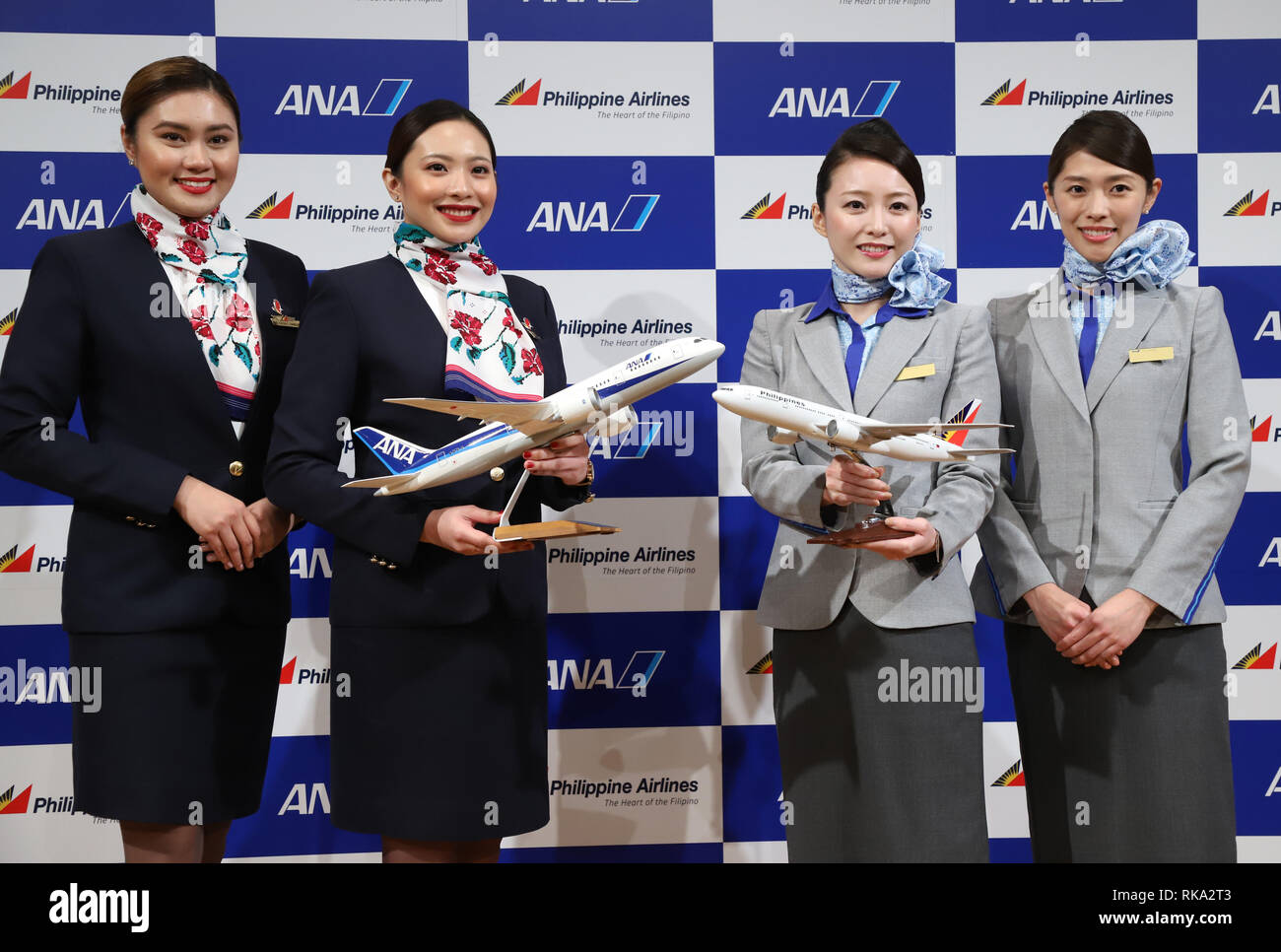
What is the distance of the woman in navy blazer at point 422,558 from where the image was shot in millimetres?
2361

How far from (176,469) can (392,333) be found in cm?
58

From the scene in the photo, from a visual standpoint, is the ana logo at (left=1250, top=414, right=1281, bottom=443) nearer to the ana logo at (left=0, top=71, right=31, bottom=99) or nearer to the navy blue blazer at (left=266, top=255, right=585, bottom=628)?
the navy blue blazer at (left=266, top=255, right=585, bottom=628)

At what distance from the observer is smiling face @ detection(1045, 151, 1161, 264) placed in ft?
8.87

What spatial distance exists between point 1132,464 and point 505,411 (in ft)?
4.99

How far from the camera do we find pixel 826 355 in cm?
261

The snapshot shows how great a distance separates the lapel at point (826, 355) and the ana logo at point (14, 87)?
268 centimetres

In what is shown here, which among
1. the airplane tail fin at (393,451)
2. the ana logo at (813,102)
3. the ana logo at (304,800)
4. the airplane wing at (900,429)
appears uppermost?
the ana logo at (813,102)

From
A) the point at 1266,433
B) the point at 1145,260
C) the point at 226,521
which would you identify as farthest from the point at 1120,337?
the point at 226,521

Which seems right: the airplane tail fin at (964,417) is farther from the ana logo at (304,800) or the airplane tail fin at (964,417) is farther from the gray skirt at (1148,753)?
the ana logo at (304,800)

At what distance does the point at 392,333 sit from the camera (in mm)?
2424

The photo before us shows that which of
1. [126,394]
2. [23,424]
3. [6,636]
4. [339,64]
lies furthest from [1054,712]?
[6,636]

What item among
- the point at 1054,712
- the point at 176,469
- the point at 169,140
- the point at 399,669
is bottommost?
the point at 1054,712

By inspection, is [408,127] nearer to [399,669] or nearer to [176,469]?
[176,469]

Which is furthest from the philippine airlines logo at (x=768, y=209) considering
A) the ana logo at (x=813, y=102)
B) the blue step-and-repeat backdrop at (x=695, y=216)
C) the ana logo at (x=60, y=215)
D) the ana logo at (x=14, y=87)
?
the ana logo at (x=14, y=87)
